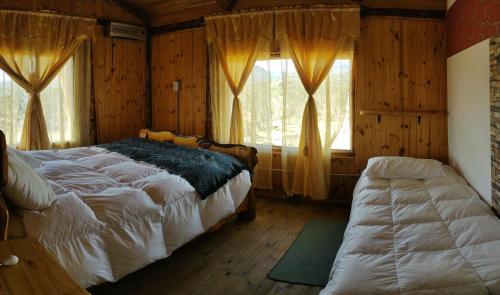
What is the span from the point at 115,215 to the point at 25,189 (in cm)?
49

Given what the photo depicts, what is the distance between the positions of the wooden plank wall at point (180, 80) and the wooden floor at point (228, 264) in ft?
6.57

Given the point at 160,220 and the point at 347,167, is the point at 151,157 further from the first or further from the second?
the point at 347,167

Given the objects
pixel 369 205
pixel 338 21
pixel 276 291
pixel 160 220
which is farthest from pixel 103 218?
pixel 338 21

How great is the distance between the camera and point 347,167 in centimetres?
411

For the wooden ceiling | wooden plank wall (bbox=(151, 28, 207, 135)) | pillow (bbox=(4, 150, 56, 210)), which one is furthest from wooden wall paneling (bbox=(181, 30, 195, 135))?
pillow (bbox=(4, 150, 56, 210))

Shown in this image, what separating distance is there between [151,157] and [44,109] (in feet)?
7.44

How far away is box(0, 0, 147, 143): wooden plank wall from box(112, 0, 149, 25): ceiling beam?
1.9 inches

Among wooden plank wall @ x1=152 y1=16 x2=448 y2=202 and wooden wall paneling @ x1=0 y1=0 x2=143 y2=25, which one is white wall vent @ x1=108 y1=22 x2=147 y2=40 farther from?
wooden plank wall @ x1=152 y1=16 x2=448 y2=202

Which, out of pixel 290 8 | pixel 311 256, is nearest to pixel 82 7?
pixel 290 8

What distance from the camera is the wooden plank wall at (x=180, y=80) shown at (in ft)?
16.2

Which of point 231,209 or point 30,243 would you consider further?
point 231,209

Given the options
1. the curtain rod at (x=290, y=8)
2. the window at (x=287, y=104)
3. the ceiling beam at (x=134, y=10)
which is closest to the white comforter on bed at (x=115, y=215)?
the window at (x=287, y=104)

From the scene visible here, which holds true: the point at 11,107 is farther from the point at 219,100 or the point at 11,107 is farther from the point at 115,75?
the point at 219,100

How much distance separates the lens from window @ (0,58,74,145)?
14.1 feet
